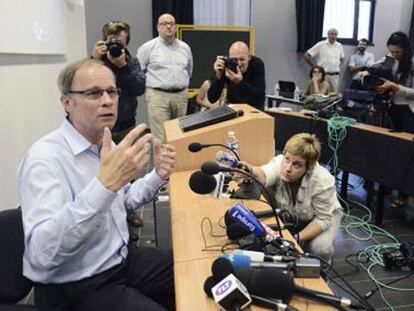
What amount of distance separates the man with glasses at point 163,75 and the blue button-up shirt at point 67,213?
281cm

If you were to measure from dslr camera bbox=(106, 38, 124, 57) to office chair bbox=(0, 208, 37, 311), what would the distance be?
5.54 feet

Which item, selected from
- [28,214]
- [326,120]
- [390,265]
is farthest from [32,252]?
[326,120]

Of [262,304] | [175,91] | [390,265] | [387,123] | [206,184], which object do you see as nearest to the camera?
[262,304]

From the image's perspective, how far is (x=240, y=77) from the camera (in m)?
2.81

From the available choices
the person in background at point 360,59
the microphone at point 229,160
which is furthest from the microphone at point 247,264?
the person in background at point 360,59

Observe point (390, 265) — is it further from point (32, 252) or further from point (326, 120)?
point (32, 252)

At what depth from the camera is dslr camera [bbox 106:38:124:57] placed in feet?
8.82

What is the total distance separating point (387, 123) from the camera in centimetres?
363

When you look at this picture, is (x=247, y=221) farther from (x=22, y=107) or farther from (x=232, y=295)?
(x=22, y=107)

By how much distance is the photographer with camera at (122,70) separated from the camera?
2.72 meters

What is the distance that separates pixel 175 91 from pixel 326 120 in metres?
1.60

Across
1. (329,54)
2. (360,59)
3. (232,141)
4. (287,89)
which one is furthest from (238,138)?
(360,59)

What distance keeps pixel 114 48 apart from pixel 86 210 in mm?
1909

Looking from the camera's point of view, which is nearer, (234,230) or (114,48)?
(234,230)
